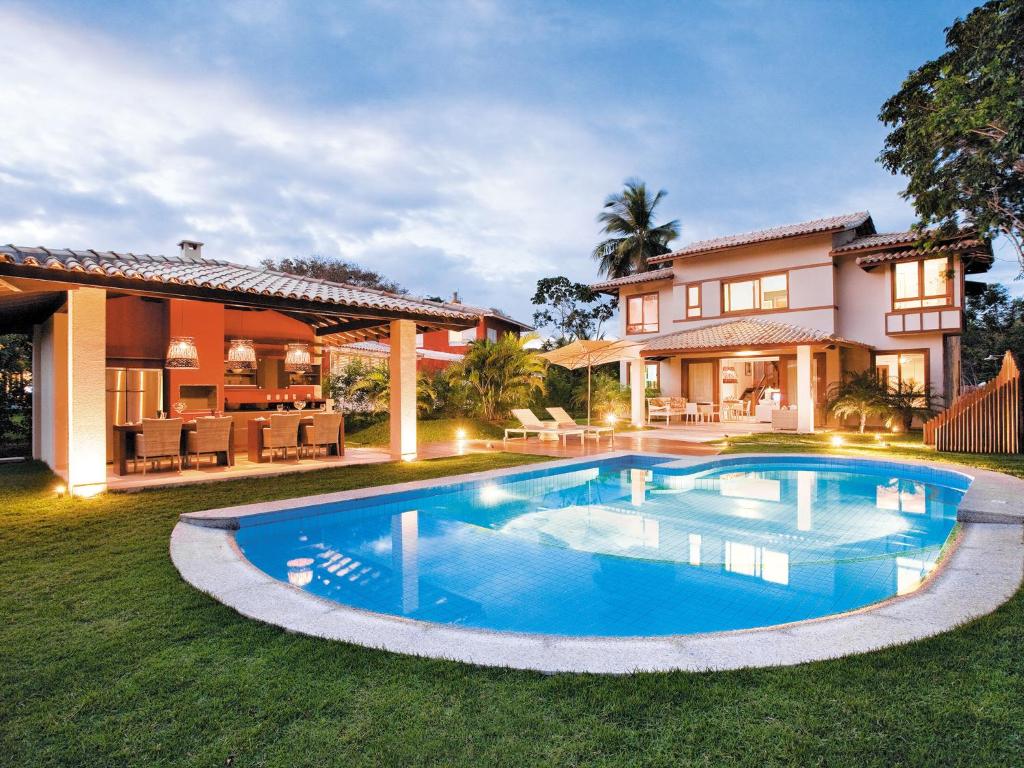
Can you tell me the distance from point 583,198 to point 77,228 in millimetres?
43610

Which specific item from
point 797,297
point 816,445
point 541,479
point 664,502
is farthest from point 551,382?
point 664,502

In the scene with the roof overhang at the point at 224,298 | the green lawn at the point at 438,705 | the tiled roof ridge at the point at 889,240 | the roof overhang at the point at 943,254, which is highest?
the tiled roof ridge at the point at 889,240

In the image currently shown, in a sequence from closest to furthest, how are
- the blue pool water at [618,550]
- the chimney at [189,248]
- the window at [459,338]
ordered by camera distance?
Answer: the blue pool water at [618,550], the chimney at [189,248], the window at [459,338]

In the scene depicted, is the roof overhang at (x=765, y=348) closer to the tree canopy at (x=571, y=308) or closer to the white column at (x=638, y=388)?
the white column at (x=638, y=388)

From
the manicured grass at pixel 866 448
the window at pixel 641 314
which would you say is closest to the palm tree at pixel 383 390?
the manicured grass at pixel 866 448

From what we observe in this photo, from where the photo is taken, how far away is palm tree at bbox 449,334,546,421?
56.1 ft

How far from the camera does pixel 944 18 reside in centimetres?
2108

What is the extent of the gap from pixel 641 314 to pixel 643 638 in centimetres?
2195

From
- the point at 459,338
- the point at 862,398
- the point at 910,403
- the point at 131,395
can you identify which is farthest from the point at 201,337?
the point at 459,338

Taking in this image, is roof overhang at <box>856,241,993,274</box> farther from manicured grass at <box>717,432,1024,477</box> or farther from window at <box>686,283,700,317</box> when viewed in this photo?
window at <box>686,283,700,317</box>

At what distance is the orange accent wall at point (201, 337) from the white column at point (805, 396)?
16.0 metres

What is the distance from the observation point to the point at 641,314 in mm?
24375

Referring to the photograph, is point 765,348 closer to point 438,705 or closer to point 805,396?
point 805,396

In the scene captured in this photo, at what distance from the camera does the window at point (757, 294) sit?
20.3 metres
